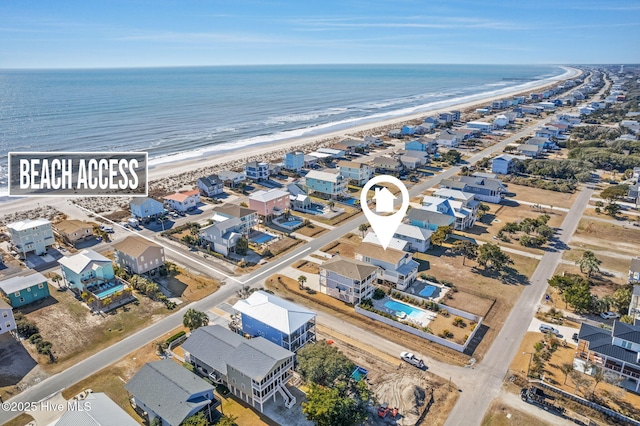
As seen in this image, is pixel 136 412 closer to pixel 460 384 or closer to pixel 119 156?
pixel 460 384

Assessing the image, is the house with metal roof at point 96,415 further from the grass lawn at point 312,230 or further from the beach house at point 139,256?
the grass lawn at point 312,230

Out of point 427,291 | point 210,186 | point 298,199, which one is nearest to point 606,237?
point 427,291

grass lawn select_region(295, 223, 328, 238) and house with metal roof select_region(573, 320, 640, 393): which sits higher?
grass lawn select_region(295, 223, 328, 238)

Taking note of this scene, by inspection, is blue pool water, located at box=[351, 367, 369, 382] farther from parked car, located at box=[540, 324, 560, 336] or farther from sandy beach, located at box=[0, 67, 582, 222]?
sandy beach, located at box=[0, 67, 582, 222]

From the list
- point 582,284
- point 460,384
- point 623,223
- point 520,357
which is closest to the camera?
point 460,384

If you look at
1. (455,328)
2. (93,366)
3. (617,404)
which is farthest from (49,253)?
(617,404)

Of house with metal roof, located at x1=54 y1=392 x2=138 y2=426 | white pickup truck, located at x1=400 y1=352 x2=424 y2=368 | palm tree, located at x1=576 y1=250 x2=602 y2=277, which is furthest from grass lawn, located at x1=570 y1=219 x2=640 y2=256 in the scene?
house with metal roof, located at x1=54 y1=392 x2=138 y2=426

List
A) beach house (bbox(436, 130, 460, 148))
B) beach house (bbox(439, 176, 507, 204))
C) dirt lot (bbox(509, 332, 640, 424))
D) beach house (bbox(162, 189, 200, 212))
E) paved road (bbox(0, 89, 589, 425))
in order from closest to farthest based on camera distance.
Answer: dirt lot (bbox(509, 332, 640, 424)) → paved road (bbox(0, 89, 589, 425)) → beach house (bbox(162, 189, 200, 212)) → beach house (bbox(439, 176, 507, 204)) → beach house (bbox(436, 130, 460, 148))

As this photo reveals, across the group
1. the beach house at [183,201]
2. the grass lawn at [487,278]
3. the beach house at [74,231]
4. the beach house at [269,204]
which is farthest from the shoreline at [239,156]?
the grass lawn at [487,278]
